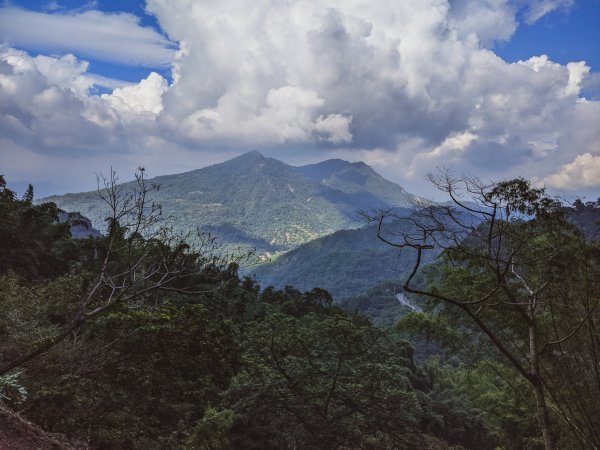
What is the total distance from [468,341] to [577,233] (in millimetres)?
4587

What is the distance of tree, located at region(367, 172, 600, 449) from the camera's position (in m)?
5.35

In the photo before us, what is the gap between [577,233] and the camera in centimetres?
1016

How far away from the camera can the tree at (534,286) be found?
535 centimetres

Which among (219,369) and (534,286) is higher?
(534,286)

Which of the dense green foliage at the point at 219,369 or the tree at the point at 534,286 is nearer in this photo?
the tree at the point at 534,286

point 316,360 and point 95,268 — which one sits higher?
point 95,268

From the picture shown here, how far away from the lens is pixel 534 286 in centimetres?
959

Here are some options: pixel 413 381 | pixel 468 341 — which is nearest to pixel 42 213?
pixel 468 341

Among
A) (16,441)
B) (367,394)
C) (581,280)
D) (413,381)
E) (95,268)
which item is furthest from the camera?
(413,381)

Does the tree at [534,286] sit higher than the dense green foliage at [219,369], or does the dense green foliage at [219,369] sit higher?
the tree at [534,286]

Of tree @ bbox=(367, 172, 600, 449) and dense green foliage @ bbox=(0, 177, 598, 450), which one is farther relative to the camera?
dense green foliage @ bbox=(0, 177, 598, 450)

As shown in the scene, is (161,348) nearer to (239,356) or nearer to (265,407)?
(239,356)

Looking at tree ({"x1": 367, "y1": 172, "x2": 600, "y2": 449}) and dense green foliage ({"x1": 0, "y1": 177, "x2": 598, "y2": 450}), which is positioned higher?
tree ({"x1": 367, "y1": 172, "x2": 600, "y2": 449})

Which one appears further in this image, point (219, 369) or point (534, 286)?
point (219, 369)
